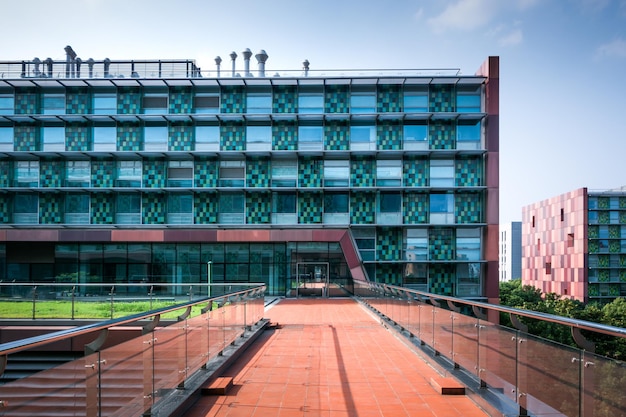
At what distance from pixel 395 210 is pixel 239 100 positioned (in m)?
12.1

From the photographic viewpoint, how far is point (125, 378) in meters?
4.13

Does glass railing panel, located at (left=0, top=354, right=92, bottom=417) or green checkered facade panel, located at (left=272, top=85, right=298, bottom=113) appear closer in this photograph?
glass railing panel, located at (left=0, top=354, right=92, bottom=417)

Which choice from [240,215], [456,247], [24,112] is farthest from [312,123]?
[24,112]

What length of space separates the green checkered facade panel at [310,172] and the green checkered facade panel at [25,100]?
17089 millimetres

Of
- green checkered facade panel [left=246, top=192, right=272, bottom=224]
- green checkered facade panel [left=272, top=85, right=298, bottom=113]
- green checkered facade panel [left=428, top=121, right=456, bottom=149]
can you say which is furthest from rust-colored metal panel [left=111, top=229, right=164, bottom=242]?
green checkered facade panel [left=428, top=121, right=456, bottom=149]

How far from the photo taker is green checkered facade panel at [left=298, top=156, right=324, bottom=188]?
30906 millimetres

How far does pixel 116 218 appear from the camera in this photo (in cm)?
3128

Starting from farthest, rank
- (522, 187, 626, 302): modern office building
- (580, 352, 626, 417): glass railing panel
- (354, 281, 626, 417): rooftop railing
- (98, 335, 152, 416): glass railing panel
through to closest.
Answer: (522, 187, 626, 302): modern office building, (98, 335, 152, 416): glass railing panel, (354, 281, 626, 417): rooftop railing, (580, 352, 626, 417): glass railing panel

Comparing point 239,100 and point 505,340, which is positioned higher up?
point 239,100

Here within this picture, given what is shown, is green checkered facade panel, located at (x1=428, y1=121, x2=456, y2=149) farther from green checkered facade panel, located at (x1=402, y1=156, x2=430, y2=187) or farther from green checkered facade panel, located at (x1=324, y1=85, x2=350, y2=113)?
green checkered facade panel, located at (x1=324, y1=85, x2=350, y2=113)

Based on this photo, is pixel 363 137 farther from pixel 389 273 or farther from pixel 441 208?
pixel 389 273

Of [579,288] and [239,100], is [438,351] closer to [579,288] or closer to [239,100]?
[239,100]

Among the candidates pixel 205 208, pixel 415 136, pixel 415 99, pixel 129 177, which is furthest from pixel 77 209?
pixel 415 99

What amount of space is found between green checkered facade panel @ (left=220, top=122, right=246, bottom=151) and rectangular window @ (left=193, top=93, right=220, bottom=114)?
130 cm
